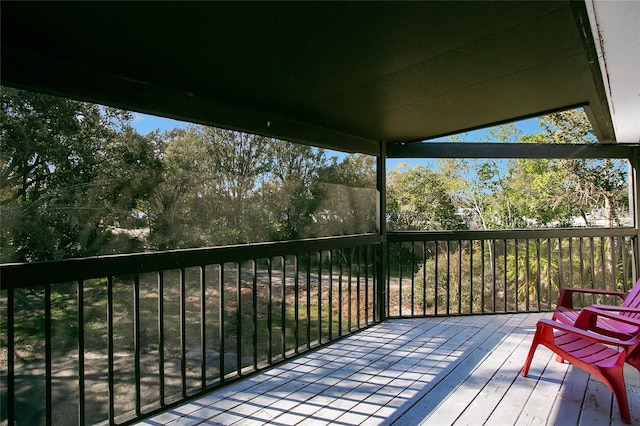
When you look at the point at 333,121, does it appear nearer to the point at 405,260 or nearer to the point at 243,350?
the point at 243,350

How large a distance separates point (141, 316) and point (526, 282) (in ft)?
15.0

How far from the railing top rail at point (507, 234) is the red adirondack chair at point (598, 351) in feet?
5.17

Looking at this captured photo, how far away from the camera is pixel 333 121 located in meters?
3.11

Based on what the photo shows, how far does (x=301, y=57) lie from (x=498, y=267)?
14.3ft

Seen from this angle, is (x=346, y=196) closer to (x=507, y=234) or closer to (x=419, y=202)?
(x=419, y=202)

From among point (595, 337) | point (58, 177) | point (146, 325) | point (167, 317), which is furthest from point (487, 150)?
point (58, 177)

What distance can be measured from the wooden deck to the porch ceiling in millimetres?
1807

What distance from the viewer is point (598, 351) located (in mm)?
2297

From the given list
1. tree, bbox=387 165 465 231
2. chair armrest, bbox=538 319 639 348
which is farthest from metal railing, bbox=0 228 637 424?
chair armrest, bbox=538 319 639 348

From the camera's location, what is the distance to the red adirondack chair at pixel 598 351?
201 cm

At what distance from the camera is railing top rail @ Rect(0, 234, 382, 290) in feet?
5.45

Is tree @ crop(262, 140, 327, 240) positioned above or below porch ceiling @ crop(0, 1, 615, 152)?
below

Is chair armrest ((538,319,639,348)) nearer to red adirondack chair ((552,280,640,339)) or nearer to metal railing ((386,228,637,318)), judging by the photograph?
red adirondack chair ((552,280,640,339))

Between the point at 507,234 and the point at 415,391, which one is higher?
the point at 507,234
